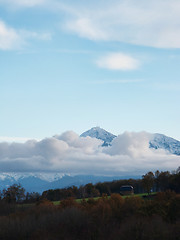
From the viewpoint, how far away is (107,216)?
229 feet

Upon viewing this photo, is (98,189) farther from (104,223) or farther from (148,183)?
(104,223)

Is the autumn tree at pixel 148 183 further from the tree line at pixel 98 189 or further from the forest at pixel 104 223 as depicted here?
the forest at pixel 104 223

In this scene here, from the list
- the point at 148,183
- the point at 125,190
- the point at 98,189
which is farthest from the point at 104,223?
the point at 98,189

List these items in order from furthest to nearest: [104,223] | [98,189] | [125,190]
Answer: [98,189]
[125,190]
[104,223]

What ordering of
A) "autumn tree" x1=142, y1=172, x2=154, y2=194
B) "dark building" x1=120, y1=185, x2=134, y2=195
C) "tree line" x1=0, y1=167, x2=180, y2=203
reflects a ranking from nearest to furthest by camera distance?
"tree line" x1=0, y1=167, x2=180, y2=203, "autumn tree" x1=142, y1=172, x2=154, y2=194, "dark building" x1=120, y1=185, x2=134, y2=195

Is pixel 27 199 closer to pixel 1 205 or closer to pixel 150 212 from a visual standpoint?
pixel 1 205

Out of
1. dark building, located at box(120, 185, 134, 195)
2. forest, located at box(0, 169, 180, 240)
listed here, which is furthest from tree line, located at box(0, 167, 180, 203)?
forest, located at box(0, 169, 180, 240)

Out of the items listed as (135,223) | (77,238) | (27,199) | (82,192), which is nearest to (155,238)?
(135,223)

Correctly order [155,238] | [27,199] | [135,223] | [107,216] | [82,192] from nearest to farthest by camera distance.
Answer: [155,238], [135,223], [107,216], [27,199], [82,192]

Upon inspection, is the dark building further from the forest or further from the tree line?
the forest

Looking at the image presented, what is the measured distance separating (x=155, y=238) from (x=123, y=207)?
28.1 m

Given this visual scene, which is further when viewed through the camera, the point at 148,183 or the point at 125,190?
the point at 125,190

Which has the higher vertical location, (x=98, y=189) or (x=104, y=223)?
(x=98, y=189)

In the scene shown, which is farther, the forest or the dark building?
the dark building
